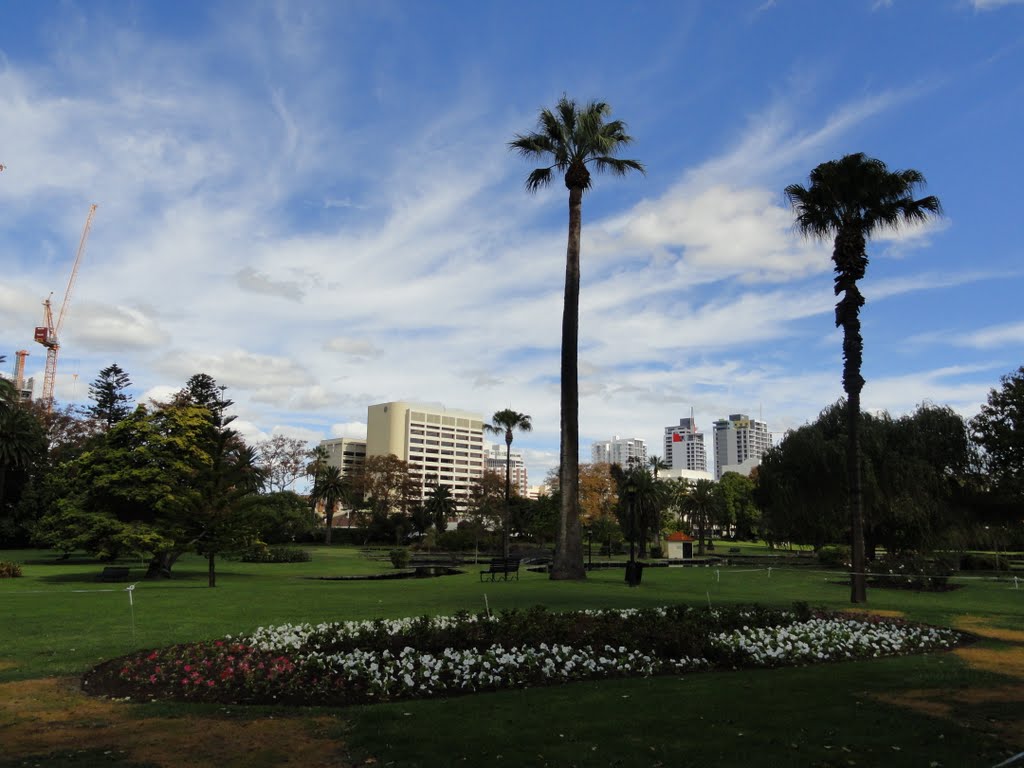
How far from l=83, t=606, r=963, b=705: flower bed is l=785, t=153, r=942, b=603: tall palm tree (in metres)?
9.08

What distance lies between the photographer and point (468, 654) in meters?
9.42

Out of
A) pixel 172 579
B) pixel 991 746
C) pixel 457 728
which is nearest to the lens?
pixel 991 746

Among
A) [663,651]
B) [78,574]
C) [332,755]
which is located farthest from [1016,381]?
[78,574]

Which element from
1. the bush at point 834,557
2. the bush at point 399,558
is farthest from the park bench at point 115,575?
the bush at point 834,557

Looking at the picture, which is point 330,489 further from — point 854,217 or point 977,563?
point 854,217

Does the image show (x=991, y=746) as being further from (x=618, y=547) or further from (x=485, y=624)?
(x=618, y=547)

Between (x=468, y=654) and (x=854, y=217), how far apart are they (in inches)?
711

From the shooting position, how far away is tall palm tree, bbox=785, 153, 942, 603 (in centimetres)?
2050

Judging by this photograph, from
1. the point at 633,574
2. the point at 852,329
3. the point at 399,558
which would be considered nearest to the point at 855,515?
the point at 852,329

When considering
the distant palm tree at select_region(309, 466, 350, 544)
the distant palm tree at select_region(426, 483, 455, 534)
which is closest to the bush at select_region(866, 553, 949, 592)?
the distant palm tree at select_region(426, 483, 455, 534)

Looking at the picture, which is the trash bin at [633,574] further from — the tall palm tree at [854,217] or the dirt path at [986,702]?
the dirt path at [986,702]

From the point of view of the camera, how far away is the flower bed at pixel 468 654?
882cm

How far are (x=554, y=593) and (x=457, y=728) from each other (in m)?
14.2

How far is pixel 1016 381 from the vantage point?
139 feet
